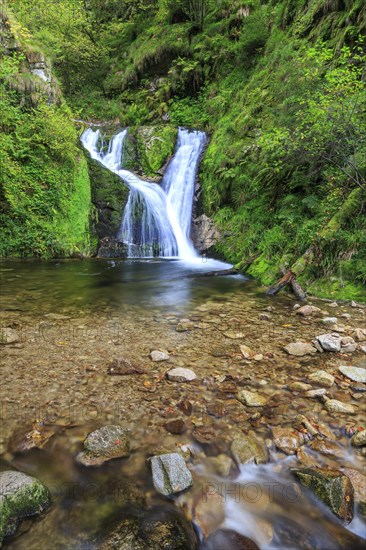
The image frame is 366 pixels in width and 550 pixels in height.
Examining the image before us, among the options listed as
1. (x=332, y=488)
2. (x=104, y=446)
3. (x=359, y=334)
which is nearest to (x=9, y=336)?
(x=104, y=446)

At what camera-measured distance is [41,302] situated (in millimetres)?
5277

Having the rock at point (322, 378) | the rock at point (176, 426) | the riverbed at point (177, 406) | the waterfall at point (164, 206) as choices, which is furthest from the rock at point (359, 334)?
the waterfall at point (164, 206)

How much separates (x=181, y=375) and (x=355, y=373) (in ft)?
5.51

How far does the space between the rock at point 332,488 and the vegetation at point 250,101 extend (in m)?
4.00

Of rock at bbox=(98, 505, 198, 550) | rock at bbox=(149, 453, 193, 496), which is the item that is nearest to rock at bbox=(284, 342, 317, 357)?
rock at bbox=(149, 453, 193, 496)

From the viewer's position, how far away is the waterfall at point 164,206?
10852 mm

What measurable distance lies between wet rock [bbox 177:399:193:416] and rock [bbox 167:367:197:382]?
1.11 ft

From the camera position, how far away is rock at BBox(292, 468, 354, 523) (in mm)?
1690

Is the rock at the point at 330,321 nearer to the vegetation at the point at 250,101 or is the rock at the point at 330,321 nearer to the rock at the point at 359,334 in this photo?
the rock at the point at 359,334

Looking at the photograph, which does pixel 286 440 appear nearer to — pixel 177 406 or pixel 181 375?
pixel 177 406

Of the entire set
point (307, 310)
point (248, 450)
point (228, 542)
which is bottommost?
point (228, 542)

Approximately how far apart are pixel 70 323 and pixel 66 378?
1554 mm

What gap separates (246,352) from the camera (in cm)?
349

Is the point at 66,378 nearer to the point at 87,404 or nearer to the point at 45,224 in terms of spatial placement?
the point at 87,404
